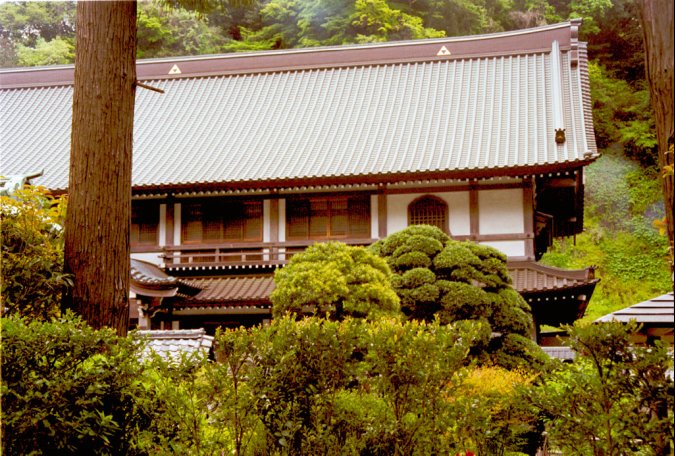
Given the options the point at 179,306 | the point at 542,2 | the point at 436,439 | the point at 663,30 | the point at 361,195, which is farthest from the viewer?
the point at 542,2

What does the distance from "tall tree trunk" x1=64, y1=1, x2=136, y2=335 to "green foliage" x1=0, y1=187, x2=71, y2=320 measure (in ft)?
0.67

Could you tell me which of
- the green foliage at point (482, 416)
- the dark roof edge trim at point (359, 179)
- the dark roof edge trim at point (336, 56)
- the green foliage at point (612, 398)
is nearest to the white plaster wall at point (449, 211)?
the dark roof edge trim at point (359, 179)

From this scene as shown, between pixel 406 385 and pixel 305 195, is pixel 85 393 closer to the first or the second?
pixel 406 385

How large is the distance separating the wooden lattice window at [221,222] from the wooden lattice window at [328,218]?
87 centimetres

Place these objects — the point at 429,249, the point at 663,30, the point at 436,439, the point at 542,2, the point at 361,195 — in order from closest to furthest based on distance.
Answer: the point at 663,30 < the point at 436,439 < the point at 429,249 < the point at 361,195 < the point at 542,2

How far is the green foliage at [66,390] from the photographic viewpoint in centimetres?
502

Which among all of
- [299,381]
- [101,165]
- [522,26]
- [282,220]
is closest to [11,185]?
[101,165]

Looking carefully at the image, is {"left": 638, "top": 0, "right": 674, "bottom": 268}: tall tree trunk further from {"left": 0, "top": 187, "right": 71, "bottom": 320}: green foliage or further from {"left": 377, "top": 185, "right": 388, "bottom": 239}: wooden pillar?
{"left": 377, "top": 185, "right": 388, "bottom": 239}: wooden pillar

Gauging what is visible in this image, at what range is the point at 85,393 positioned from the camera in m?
5.10

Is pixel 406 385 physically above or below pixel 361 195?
below

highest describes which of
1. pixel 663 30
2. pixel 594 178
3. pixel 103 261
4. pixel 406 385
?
pixel 594 178

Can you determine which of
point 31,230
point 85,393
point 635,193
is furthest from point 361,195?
point 635,193

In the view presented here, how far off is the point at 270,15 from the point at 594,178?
18.0m

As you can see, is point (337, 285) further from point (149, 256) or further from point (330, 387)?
point (149, 256)
